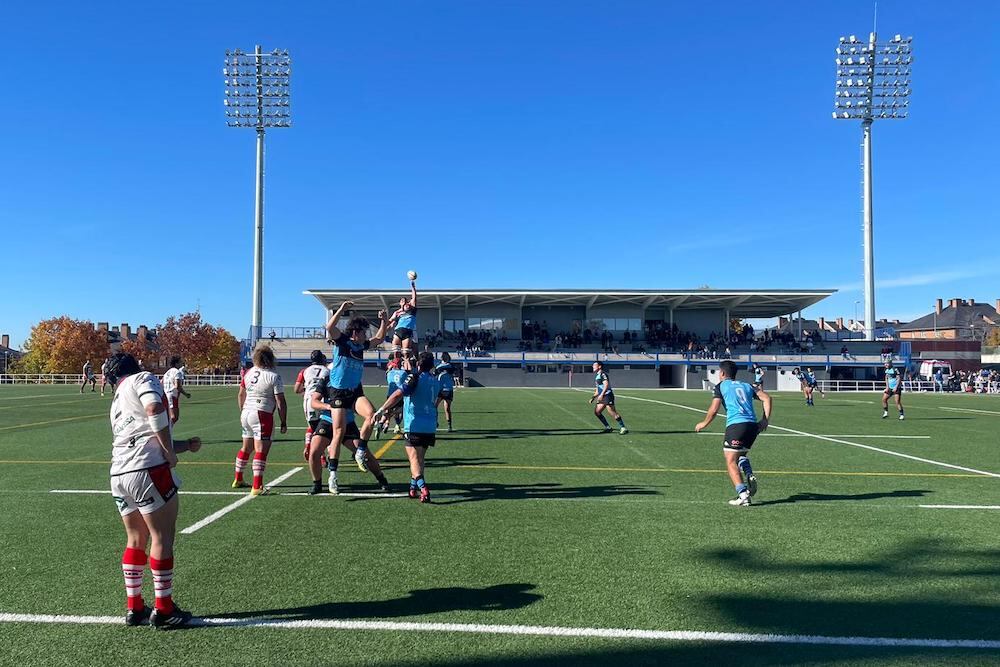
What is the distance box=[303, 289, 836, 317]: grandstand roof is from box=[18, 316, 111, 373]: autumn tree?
33552 mm

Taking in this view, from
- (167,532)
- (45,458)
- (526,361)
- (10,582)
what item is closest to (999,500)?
(167,532)

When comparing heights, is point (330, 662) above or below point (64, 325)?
below

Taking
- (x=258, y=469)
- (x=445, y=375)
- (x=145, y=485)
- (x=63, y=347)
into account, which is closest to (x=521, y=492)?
(x=258, y=469)

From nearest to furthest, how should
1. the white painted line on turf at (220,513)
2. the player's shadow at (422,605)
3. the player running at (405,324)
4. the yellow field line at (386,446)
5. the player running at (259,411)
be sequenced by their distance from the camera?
1. the player's shadow at (422,605)
2. the white painted line on turf at (220,513)
3. the player running at (259,411)
4. the player running at (405,324)
5. the yellow field line at (386,446)

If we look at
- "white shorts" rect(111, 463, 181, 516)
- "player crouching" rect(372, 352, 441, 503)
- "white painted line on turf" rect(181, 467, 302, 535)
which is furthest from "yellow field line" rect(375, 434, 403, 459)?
"white shorts" rect(111, 463, 181, 516)

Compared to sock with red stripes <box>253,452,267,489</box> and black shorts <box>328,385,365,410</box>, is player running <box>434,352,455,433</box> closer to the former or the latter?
black shorts <box>328,385,365,410</box>

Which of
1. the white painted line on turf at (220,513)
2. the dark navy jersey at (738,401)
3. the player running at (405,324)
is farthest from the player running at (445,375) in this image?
the dark navy jersey at (738,401)

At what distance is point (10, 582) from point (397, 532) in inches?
117

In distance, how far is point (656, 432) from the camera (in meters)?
16.1

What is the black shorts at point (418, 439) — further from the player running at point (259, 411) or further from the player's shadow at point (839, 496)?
the player's shadow at point (839, 496)

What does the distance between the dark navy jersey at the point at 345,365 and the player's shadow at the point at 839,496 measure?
5035 mm

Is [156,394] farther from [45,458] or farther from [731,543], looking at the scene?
[45,458]

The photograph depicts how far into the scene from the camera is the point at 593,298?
2432 inches

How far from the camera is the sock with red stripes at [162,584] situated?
4.10 metres
